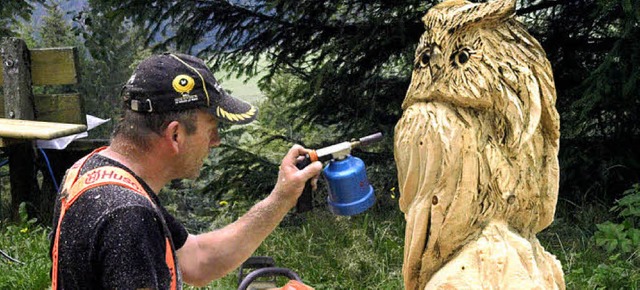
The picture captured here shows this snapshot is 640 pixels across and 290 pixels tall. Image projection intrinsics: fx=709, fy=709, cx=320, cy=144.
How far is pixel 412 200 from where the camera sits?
91.8 inches

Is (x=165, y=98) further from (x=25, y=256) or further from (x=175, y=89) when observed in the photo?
(x=25, y=256)

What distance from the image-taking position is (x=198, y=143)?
2.11 metres

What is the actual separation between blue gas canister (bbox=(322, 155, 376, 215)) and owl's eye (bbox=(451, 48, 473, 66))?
20.2 inches

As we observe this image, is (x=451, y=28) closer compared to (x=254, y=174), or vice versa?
(x=451, y=28)

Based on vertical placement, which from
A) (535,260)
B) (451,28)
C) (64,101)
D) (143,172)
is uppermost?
(451,28)

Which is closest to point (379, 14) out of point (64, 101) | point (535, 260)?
point (64, 101)

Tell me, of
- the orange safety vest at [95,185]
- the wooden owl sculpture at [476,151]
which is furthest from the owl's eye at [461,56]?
the orange safety vest at [95,185]

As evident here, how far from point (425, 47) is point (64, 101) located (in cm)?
386

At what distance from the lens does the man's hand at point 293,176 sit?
2.43 meters

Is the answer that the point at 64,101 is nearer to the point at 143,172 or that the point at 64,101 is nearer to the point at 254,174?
the point at 254,174

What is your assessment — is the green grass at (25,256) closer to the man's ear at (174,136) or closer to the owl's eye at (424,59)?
the man's ear at (174,136)

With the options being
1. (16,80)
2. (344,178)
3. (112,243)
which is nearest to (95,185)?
(112,243)

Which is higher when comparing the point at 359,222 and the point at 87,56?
the point at 359,222

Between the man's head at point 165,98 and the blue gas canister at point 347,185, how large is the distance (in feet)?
1.66
